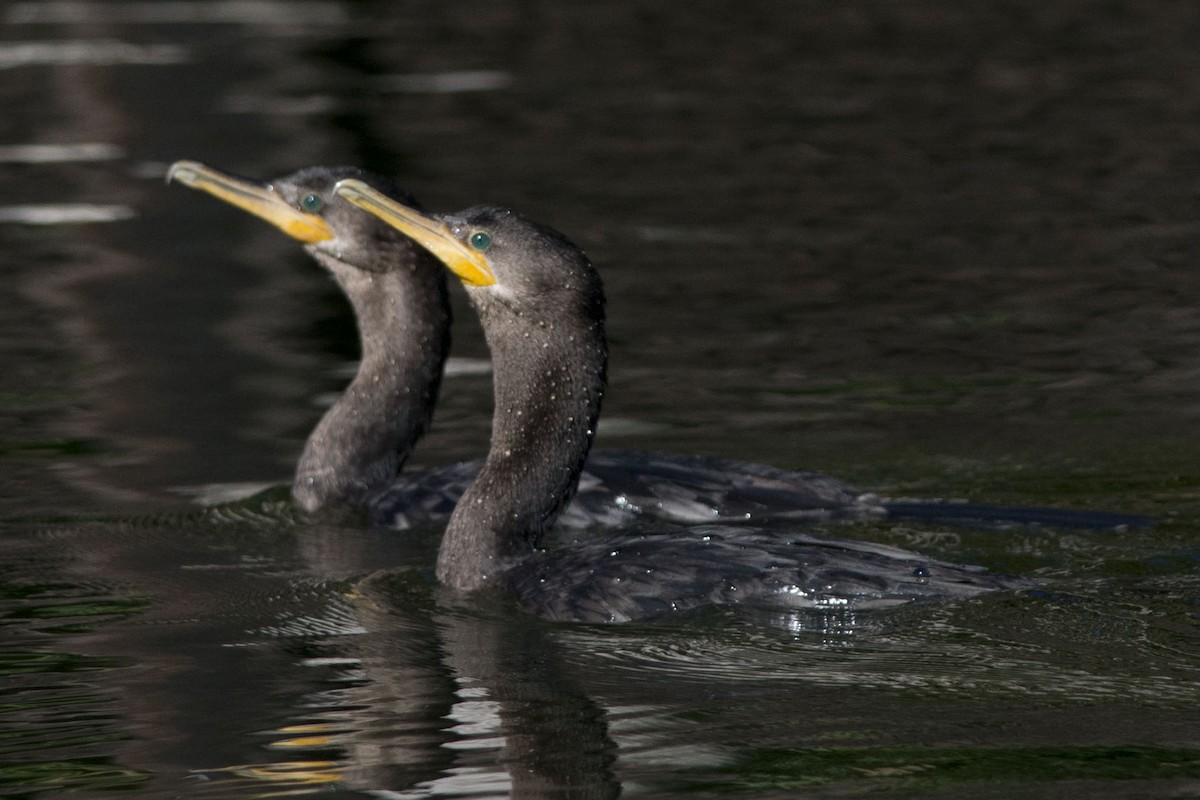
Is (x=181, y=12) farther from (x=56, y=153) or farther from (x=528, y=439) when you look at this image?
(x=528, y=439)

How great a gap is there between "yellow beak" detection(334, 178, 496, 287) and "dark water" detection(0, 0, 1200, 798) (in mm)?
1092

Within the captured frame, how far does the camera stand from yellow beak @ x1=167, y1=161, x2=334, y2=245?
8891 mm

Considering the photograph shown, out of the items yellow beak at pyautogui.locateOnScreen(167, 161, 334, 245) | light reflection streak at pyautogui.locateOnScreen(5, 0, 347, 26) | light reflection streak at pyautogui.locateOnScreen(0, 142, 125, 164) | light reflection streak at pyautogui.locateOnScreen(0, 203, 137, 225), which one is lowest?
yellow beak at pyautogui.locateOnScreen(167, 161, 334, 245)

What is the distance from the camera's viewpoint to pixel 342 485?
8781mm

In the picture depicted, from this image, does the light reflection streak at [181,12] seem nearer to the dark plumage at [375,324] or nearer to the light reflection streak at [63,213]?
the light reflection streak at [63,213]

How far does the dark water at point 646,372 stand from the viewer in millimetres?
5930

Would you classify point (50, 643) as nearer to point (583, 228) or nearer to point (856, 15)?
point (583, 228)

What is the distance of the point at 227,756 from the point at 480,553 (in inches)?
65.5

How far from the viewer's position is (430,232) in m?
Result: 7.52

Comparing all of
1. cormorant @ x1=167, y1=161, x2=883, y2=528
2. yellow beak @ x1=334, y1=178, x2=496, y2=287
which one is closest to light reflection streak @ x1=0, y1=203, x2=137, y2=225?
cormorant @ x1=167, y1=161, x2=883, y2=528

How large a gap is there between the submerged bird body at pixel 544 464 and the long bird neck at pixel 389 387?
1.24 meters

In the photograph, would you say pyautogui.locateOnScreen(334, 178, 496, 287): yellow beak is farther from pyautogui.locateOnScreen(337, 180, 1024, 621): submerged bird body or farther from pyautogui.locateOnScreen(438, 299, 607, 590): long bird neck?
pyautogui.locateOnScreen(438, 299, 607, 590): long bird neck

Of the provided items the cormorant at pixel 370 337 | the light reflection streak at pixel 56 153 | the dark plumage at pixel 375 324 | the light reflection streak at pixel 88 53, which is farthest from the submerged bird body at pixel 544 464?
the light reflection streak at pixel 88 53

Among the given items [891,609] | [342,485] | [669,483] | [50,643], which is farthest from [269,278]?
[891,609]
